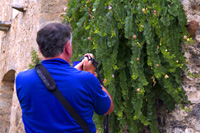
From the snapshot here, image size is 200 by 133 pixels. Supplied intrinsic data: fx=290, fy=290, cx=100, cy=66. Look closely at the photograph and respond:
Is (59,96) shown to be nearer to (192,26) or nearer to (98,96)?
(98,96)

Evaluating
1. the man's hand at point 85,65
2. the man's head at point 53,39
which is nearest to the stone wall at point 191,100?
the man's hand at point 85,65

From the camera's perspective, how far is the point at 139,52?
2.29 metres

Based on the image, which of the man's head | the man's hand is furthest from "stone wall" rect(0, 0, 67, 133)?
the man's head

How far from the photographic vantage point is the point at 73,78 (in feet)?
4.43

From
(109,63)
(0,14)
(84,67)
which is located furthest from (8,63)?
(84,67)

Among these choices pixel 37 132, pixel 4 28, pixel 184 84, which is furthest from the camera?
pixel 4 28

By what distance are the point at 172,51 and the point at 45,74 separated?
1327mm

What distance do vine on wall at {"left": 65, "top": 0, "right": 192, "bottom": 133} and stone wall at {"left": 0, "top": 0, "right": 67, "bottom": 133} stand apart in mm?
1482

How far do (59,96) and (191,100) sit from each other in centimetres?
154

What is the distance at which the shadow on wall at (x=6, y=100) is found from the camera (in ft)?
20.1

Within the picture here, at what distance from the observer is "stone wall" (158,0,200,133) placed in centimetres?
249

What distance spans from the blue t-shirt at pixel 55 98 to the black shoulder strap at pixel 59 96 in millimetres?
14

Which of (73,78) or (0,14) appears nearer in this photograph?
(73,78)

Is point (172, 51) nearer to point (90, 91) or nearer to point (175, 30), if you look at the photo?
point (175, 30)
